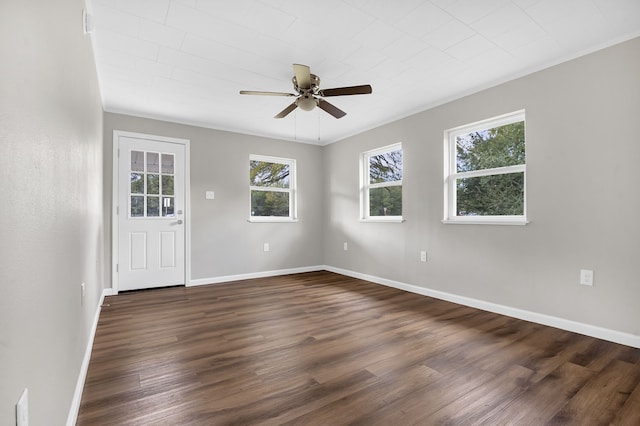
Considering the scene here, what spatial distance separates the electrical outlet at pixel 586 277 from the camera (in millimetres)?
2572

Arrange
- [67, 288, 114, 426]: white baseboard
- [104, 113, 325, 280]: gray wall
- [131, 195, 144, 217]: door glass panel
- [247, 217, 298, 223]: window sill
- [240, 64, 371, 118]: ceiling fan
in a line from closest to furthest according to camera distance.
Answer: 1. [67, 288, 114, 426]: white baseboard
2. [240, 64, 371, 118]: ceiling fan
3. [131, 195, 144, 217]: door glass panel
4. [104, 113, 325, 280]: gray wall
5. [247, 217, 298, 223]: window sill

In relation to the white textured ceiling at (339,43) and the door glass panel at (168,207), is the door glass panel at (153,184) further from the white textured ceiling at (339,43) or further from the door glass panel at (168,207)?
the white textured ceiling at (339,43)

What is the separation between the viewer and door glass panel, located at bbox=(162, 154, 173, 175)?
4.36 metres

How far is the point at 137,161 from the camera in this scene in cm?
418

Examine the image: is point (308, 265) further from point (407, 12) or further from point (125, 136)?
point (407, 12)

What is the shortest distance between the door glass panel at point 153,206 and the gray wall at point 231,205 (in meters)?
0.44

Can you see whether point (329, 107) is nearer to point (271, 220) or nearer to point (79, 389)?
point (271, 220)

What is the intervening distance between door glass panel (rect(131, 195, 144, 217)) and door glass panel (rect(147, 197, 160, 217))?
0.08 metres

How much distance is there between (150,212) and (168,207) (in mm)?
234

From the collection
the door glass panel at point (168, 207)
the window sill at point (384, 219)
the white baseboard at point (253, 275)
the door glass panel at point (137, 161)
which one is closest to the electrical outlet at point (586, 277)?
the window sill at point (384, 219)

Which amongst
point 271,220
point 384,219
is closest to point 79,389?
point 271,220

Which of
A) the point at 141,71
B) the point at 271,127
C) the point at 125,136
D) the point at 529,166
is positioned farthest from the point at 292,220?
the point at 529,166

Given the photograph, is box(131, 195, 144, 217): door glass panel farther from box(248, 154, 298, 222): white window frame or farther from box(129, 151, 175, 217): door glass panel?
box(248, 154, 298, 222): white window frame

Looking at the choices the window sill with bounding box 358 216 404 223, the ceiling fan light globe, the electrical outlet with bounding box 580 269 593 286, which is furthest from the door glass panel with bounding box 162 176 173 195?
the electrical outlet with bounding box 580 269 593 286
